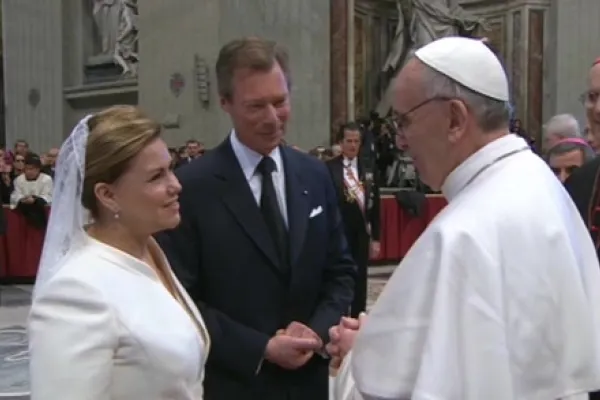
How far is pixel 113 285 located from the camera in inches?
85.1

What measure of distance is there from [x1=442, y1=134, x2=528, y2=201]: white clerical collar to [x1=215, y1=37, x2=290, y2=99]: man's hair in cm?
100

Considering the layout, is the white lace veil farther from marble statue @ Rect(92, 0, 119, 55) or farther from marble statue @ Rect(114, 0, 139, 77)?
marble statue @ Rect(92, 0, 119, 55)

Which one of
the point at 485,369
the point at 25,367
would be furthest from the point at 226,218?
the point at 25,367

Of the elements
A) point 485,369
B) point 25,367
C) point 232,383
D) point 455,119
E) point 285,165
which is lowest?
point 25,367

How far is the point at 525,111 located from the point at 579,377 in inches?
629

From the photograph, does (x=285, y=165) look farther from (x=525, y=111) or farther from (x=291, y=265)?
(x=525, y=111)

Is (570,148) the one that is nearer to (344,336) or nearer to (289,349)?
(289,349)

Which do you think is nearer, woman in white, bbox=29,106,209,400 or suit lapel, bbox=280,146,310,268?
woman in white, bbox=29,106,209,400

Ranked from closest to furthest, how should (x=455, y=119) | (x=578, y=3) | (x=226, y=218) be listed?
(x=455, y=119) < (x=226, y=218) < (x=578, y=3)

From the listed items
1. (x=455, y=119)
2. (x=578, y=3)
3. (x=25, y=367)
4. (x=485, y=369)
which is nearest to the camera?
(x=485, y=369)

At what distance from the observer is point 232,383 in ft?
9.63

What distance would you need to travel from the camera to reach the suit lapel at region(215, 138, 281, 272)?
9.56 feet

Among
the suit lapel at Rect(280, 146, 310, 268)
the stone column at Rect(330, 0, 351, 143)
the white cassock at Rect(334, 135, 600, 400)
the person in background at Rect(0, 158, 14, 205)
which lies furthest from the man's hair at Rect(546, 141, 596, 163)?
the stone column at Rect(330, 0, 351, 143)

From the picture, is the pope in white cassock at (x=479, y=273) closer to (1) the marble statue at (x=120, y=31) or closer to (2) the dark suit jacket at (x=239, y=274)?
(2) the dark suit jacket at (x=239, y=274)
